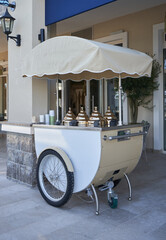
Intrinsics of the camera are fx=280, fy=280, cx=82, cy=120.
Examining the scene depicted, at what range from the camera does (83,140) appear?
3066mm

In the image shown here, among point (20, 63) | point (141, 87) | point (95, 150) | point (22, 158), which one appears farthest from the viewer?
point (141, 87)

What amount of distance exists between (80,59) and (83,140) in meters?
0.89

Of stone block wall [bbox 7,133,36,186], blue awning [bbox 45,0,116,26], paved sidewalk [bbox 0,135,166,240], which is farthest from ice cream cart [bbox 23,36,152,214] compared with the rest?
blue awning [bbox 45,0,116,26]

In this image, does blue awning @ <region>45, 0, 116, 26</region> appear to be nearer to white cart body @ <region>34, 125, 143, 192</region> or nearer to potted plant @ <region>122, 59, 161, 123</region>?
white cart body @ <region>34, 125, 143, 192</region>

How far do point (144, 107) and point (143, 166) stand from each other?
6.62 feet

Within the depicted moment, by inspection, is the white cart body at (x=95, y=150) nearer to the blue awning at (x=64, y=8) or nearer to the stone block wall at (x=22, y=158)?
the stone block wall at (x=22, y=158)

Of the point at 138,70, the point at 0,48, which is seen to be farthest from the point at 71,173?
the point at 0,48

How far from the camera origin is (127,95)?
22.7ft

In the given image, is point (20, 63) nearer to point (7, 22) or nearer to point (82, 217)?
point (7, 22)

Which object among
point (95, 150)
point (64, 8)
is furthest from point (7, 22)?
point (95, 150)

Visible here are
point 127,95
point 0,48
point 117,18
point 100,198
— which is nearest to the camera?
point 100,198

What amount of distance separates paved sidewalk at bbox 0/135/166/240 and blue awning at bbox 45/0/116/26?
8.47 feet

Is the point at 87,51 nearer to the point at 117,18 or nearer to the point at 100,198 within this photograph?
the point at 100,198

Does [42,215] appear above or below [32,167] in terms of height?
below
